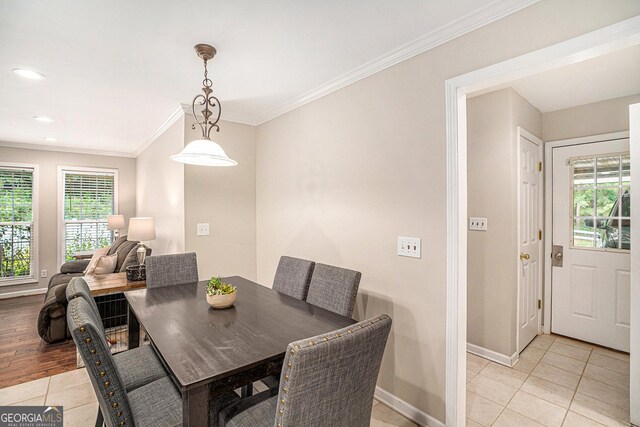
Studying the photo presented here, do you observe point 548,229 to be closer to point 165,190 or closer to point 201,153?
point 201,153

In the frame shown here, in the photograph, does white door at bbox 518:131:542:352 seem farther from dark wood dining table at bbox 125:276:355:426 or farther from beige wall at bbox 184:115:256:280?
beige wall at bbox 184:115:256:280

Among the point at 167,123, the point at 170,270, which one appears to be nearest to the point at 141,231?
the point at 167,123

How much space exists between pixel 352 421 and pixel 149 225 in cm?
322

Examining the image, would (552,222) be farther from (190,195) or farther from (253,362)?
(190,195)

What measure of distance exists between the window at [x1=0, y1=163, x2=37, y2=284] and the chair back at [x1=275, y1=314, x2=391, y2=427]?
237 inches

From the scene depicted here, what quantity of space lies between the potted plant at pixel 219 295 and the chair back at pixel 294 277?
0.56 metres

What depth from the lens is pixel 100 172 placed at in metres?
5.45

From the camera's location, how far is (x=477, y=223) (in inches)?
116

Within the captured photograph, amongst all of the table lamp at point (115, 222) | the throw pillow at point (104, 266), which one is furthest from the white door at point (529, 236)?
→ the table lamp at point (115, 222)

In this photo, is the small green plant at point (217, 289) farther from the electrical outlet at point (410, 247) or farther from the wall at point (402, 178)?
the electrical outlet at point (410, 247)

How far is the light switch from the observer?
3191mm

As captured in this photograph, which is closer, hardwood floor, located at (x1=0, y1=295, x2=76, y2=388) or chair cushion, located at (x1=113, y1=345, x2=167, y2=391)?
chair cushion, located at (x1=113, y1=345, x2=167, y2=391)

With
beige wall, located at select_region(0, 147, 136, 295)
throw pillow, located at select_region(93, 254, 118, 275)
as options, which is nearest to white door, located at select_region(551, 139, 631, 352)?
throw pillow, located at select_region(93, 254, 118, 275)

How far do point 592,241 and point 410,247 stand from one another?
246 cm
